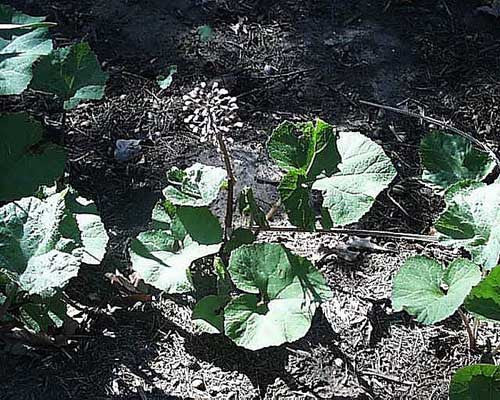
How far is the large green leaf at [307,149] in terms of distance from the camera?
1.87m

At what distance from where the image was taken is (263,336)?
1.72 metres

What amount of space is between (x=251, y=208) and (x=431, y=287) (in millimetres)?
476

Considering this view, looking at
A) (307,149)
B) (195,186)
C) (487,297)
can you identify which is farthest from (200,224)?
(487,297)

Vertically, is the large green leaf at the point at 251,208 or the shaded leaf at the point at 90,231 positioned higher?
the shaded leaf at the point at 90,231

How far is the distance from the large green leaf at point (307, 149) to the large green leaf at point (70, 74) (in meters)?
0.53

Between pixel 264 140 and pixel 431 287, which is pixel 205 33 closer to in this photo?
pixel 264 140

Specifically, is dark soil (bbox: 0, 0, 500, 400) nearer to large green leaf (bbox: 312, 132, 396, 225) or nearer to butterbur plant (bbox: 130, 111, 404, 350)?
butterbur plant (bbox: 130, 111, 404, 350)

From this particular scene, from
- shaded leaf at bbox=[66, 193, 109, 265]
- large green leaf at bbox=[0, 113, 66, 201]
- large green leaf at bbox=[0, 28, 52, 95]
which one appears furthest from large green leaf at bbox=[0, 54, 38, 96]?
shaded leaf at bbox=[66, 193, 109, 265]

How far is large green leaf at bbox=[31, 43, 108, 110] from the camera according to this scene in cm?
207

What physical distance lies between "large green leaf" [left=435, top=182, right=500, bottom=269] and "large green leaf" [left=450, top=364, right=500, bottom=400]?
25 centimetres

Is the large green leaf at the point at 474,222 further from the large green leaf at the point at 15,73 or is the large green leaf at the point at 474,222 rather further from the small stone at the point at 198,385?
the large green leaf at the point at 15,73

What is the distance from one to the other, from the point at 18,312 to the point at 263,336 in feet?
1.87

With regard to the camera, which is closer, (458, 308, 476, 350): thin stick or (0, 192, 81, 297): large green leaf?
(0, 192, 81, 297): large green leaf

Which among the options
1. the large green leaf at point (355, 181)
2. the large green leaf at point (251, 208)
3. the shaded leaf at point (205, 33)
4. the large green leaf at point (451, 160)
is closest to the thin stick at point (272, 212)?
the large green leaf at point (251, 208)
